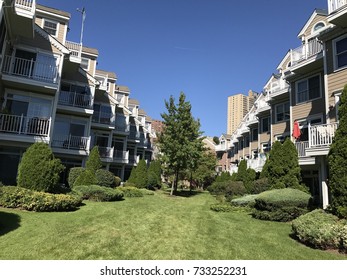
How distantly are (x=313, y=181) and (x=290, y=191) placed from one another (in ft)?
29.3

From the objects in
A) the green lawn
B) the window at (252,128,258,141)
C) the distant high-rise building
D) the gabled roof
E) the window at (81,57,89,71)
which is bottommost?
the green lawn

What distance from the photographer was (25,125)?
16.4 meters

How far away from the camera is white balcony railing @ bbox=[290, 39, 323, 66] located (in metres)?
17.7

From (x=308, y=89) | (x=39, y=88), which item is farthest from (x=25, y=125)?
(x=308, y=89)

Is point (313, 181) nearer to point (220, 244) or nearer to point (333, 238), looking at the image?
point (333, 238)

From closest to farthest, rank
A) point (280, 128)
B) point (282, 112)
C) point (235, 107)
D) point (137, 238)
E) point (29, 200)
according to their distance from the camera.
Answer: point (137, 238) < point (29, 200) < point (280, 128) < point (282, 112) < point (235, 107)

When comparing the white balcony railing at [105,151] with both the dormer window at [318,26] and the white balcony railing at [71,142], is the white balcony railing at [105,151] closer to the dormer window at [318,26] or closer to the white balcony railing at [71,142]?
the white balcony railing at [71,142]

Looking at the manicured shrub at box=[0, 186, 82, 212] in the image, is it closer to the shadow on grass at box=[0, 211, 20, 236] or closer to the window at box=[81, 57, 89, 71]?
the shadow on grass at box=[0, 211, 20, 236]

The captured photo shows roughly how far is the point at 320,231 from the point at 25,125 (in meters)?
17.5

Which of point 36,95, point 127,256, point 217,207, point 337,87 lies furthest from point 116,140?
point 127,256

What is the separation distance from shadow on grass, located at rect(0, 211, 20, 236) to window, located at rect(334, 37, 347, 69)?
18626 mm

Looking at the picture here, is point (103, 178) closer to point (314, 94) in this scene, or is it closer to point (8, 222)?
point (8, 222)

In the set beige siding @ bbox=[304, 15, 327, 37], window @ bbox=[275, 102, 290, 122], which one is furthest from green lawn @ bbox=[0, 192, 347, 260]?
beige siding @ bbox=[304, 15, 327, 37]

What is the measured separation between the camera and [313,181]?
19438 millimetres
